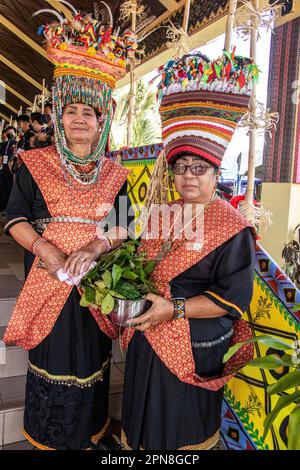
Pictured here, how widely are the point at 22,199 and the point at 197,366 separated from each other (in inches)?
37.3

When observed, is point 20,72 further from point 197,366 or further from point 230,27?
point 197,366

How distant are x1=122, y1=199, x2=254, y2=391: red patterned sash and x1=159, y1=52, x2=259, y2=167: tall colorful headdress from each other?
0.63 ft

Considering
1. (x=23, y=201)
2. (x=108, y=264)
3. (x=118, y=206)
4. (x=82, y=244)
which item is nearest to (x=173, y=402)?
(x=108, y=264)

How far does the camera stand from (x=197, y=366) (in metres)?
1.36

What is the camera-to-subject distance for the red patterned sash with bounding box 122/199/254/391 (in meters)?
1.31

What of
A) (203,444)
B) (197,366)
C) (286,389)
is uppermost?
(286,389)

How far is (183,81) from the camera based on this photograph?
4.38ft

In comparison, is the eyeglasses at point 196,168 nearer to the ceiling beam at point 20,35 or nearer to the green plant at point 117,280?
the green plant at point 117,280

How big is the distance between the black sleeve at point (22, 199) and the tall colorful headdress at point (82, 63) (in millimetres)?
171

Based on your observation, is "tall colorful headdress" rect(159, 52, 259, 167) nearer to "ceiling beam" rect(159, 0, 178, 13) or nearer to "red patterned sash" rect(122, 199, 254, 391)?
"red patterned sash" rect(122, 199, 254, 391)

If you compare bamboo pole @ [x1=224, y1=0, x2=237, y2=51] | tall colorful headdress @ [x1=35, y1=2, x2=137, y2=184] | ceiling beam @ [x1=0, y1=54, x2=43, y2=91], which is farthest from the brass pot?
ceiling beam @ [x1=0, y1=54, x2=43, y2=91]

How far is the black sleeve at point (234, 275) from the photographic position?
4.15ft

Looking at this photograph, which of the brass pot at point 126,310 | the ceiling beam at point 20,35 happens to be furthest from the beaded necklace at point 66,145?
the ceiling beam at point 20,35

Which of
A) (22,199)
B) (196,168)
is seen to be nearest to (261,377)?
(196,168)
